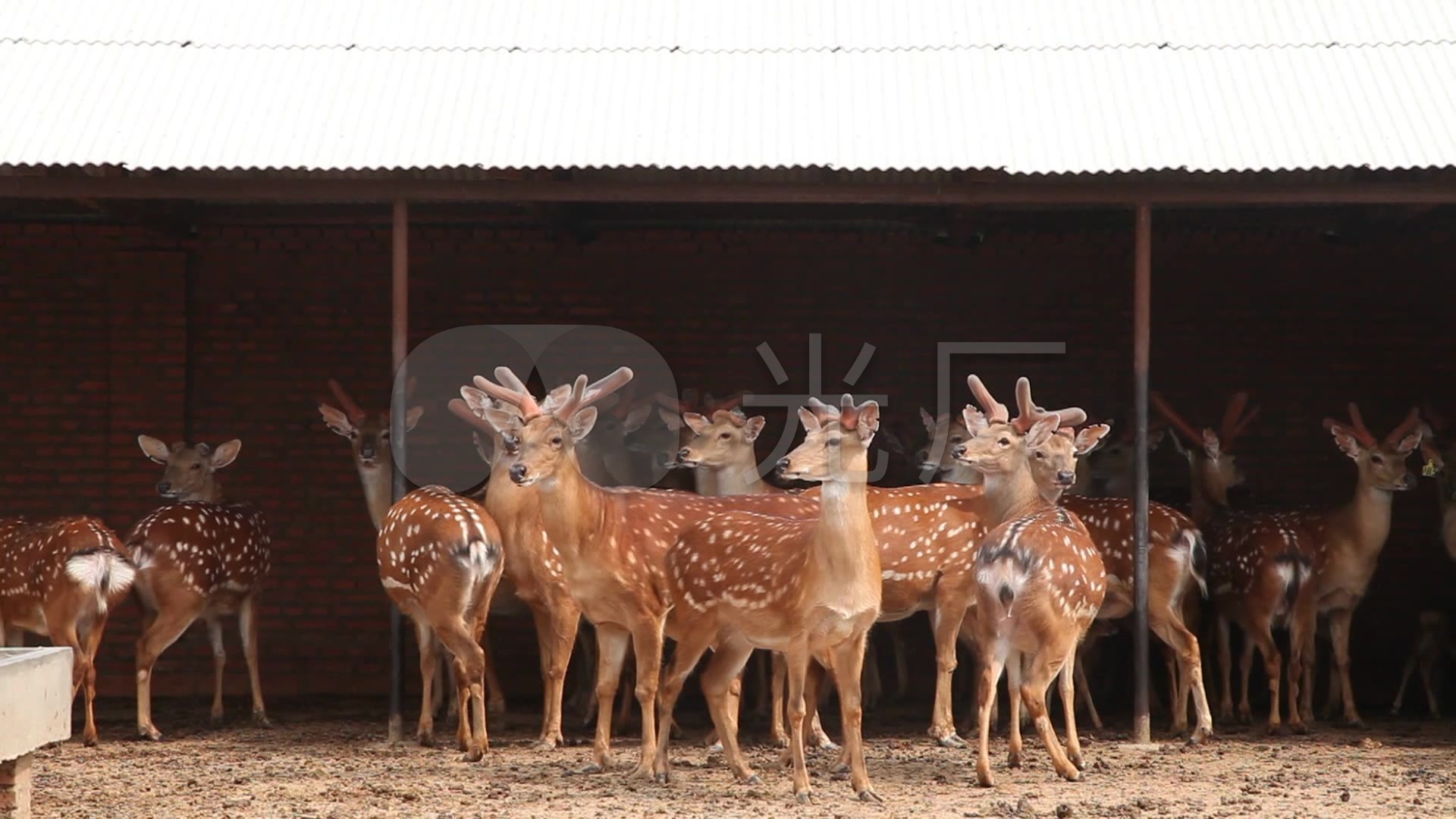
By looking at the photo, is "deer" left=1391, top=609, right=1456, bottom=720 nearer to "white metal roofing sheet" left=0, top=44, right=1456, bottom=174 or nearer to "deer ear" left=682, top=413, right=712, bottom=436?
"white metal roofing sheet" left=0, top=44, right=1456, bottom=174

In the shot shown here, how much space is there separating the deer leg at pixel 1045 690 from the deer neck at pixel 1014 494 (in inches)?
41.9

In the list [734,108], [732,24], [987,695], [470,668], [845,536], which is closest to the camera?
[845,536]

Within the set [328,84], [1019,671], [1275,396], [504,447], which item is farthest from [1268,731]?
[328,84]

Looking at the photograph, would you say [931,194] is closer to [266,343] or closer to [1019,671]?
[1019,671]

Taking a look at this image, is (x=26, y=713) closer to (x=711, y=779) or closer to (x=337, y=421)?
(x=711, y=779)

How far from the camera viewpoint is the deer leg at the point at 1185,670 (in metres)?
9.32

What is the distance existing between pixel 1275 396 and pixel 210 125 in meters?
6.86

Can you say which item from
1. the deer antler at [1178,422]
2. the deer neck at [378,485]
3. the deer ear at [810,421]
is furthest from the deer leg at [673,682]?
the deer antler at [1178,422]

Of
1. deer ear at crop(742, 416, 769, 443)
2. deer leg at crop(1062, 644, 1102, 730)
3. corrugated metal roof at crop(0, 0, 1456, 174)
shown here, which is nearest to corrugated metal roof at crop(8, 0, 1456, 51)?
corrugated metal roof at crop(0, 0, 1456, 174)

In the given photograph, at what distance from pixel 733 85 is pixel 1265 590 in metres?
4.11

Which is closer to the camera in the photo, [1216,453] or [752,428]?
[752,428]

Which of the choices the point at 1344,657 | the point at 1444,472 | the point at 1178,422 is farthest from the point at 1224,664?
the point at 1444,472

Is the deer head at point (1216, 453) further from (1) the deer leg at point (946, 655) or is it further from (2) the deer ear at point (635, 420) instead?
(2) the deer ear at point (635, 420)

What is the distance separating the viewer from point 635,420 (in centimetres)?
1122
